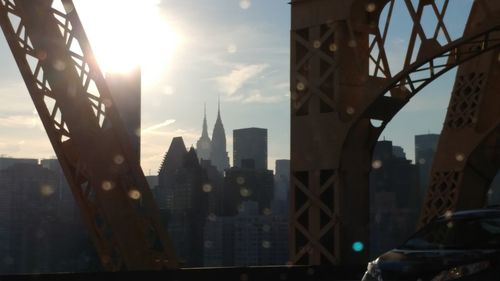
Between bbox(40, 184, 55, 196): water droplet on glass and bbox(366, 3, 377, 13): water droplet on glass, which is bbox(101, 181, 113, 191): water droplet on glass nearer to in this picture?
bbox(366, 3, 377, 13): water droplet on glass

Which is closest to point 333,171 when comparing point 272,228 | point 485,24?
point 485,24

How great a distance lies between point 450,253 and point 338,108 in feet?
21.7

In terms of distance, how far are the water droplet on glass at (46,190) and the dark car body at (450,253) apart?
168304 mm

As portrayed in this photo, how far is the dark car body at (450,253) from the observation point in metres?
8.58

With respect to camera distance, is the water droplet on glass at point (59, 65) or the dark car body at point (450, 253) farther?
the water droplet on glass at point (59, 65)

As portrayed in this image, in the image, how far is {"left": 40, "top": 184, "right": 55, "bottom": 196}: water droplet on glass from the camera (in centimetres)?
17445

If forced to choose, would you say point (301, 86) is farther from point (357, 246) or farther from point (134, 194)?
point (134, 194)

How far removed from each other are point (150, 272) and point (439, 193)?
13.0 meters

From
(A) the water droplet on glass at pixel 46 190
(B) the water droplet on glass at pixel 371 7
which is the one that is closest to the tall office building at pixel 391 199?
(A) the water droplet on glass at pixel 46 190

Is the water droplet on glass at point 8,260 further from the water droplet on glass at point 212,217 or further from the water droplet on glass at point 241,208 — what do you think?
the water droplet on glass at point 241,208

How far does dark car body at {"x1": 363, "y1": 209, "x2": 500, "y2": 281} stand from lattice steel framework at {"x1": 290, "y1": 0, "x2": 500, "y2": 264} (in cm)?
505

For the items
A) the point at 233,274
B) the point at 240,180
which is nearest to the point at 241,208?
the point at 240,180

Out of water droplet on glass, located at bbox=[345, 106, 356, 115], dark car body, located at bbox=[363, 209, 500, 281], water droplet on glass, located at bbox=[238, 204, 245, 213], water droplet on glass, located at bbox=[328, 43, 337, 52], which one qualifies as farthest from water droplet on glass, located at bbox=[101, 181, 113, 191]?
water droplet on glass, located at bbox=[238, 204, 245, 213]

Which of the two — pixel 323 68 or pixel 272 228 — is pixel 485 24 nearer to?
pixel 323 68
